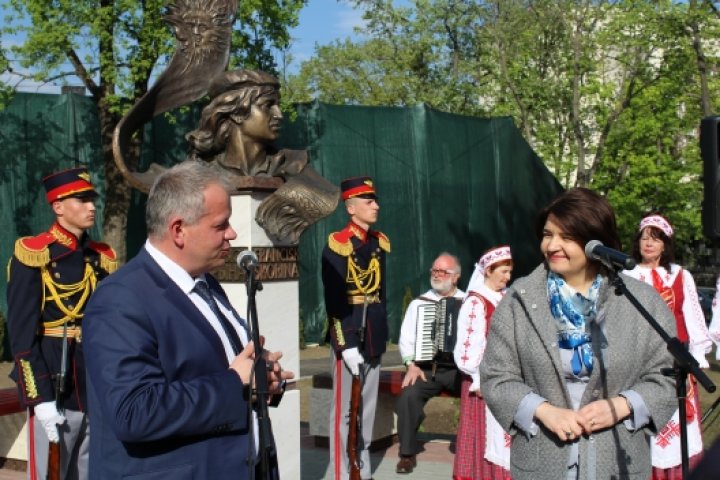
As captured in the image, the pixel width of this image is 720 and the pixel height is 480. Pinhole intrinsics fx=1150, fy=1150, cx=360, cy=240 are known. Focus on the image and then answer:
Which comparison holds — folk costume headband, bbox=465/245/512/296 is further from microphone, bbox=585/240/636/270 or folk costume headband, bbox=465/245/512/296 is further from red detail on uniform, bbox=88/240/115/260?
microphone, bbox=585/240/636/270

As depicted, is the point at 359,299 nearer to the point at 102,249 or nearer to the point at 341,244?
the point at 341,244

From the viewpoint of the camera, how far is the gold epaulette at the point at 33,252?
608cm

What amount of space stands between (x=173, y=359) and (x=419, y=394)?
19.8 ft

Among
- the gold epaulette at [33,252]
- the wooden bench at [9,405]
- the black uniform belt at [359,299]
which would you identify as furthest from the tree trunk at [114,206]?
the gold epaulette at [33,252]

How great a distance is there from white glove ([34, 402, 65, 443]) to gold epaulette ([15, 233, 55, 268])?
2.43ft

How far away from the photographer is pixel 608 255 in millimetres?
3689

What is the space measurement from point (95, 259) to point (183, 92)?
121 cm

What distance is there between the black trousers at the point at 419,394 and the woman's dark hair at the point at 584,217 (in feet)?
16.6

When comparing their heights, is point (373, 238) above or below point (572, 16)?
below

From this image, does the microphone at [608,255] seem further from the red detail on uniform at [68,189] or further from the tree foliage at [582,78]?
the tree foliage at [582,78]

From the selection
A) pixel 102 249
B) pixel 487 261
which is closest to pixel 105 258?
pixel 102 249

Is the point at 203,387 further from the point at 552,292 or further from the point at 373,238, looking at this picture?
the point at 373,238

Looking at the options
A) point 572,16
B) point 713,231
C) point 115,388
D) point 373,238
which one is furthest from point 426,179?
point 115,388

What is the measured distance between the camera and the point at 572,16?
24.5 meters
